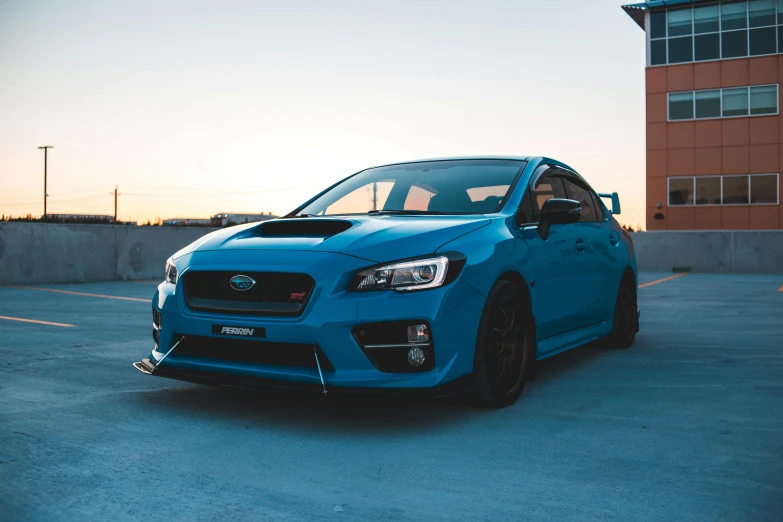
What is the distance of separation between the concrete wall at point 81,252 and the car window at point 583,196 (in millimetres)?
12485

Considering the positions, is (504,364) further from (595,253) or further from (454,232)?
(595,253)

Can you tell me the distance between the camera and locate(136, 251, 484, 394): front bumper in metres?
4.13

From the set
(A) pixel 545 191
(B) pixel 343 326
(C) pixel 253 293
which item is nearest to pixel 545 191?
(A) pixel 545 191

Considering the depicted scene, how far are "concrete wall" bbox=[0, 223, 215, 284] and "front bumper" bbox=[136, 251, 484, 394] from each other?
13.0 metres

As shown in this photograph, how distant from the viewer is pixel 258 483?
3.41 m

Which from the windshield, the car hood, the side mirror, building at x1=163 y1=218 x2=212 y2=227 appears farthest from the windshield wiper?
building at x1=163 y1=218 x2=212 y2=227

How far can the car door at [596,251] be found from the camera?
6.31 metres

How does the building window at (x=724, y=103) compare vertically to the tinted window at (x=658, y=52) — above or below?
below

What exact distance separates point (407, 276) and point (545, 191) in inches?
82.5

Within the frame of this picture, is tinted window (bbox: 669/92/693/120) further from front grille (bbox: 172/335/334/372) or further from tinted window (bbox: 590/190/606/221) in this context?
front grille (bbox: 172/335/334/372)

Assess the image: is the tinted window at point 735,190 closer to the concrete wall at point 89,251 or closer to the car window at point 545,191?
the concrete wall at point 89,251

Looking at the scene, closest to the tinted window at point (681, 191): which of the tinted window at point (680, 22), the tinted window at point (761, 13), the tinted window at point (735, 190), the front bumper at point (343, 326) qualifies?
the tinted window at point (735, 190)

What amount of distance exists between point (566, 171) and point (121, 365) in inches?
149

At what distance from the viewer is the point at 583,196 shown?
6883mm
